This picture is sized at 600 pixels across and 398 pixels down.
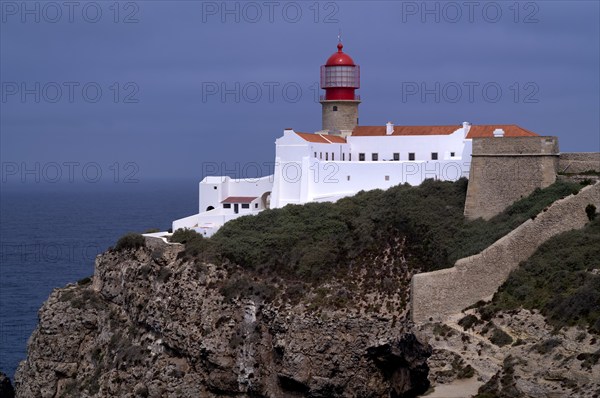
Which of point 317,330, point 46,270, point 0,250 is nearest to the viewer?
point 317,330

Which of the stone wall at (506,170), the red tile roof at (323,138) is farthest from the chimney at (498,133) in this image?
the red tile roof at (323,138)

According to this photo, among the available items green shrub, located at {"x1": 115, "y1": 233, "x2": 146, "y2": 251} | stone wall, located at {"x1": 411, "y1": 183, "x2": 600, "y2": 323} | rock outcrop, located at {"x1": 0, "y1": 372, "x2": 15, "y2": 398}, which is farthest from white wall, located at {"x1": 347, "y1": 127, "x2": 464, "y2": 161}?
rock outcrop, located at {"x1": 0, "y1": 372, "x2": 15, "y2": 398}

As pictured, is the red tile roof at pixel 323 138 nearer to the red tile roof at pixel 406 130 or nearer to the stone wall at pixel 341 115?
the stone wall at pixel 341 115

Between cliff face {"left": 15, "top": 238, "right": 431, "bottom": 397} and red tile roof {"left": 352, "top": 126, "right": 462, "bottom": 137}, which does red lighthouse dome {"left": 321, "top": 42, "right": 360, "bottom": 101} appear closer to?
red tile roof {"left": 352, "top": 126, "right": 462, "bottom": 137}

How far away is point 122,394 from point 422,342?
12.6 meters

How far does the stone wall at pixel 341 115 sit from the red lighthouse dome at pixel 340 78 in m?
0.22

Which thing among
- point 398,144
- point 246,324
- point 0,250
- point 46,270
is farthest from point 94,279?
point 0,250

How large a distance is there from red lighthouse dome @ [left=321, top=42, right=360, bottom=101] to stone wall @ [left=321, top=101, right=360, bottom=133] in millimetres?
222

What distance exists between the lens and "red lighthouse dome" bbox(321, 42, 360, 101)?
52812 millimetres

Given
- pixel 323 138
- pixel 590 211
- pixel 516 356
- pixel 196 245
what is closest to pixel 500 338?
pixel 516 356

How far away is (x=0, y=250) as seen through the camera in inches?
3593

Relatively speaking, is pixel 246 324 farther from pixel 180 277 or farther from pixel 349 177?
pixel 349 177

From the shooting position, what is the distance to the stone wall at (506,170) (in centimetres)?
4409

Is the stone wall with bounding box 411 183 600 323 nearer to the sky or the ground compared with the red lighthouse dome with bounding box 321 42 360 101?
nearer to the ground
